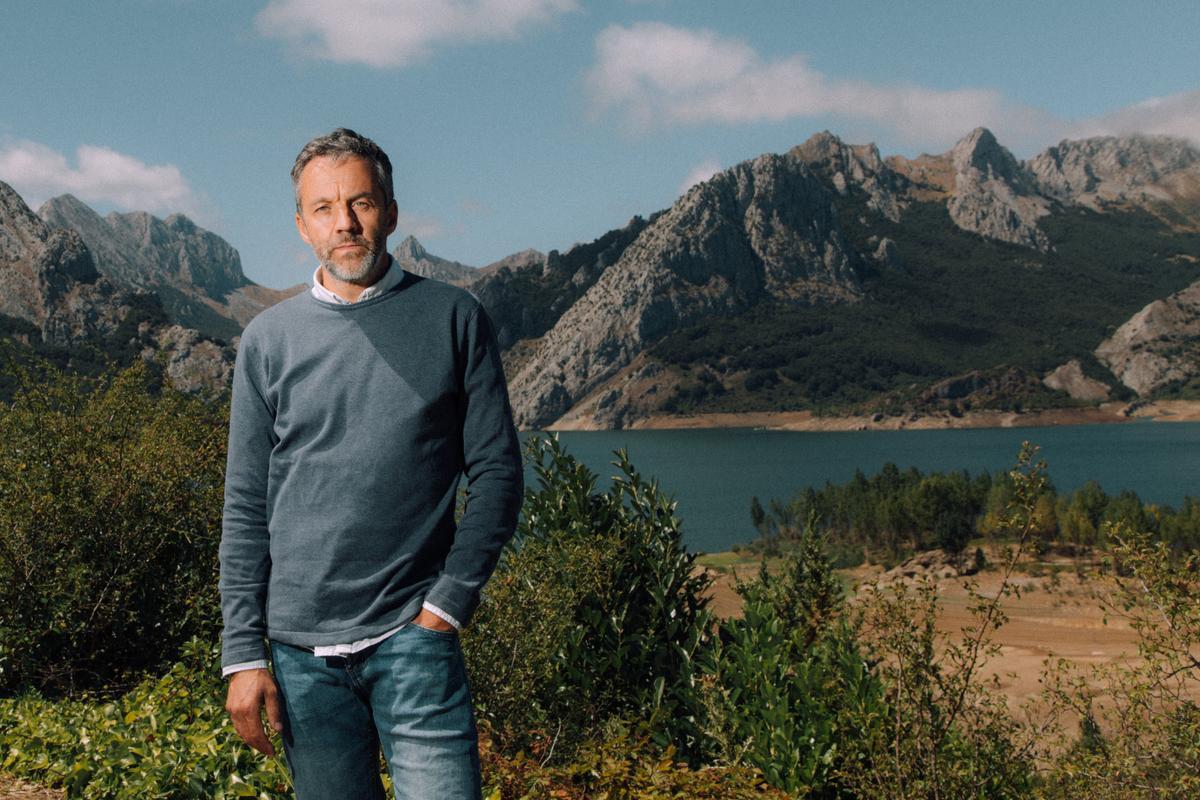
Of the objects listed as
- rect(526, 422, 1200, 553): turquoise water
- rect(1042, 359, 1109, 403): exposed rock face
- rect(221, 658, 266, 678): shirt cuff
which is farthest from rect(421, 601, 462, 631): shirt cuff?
rect(1042, 359, 1109, 403): exposed rock face

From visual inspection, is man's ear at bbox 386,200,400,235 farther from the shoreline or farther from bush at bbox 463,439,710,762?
the shoreline

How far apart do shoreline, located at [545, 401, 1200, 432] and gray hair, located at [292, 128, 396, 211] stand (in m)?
170

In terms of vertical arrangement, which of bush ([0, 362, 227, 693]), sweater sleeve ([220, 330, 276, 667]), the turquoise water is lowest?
the turquoise water

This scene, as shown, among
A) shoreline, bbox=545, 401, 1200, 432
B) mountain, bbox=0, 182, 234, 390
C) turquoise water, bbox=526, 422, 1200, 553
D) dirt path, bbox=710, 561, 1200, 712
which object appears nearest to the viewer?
dirt path, bbox=710, 561, 1200, 712

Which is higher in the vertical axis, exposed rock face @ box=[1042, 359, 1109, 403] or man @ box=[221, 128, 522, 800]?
man @ box=[221, 128, 522, 800]

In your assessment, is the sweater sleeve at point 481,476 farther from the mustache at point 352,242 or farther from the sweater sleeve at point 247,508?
the sweater sleeve at point 247,508

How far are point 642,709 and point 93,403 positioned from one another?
5284 millimetres

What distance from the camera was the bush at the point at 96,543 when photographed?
6004 mm

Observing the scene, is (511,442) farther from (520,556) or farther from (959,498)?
(959,498)

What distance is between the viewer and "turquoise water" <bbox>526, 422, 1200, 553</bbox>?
84812mm

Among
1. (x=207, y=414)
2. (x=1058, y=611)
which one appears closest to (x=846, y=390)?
(x=1058, y=611)

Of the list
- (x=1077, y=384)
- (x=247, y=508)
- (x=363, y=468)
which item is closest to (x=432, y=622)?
(x=363, y=468)

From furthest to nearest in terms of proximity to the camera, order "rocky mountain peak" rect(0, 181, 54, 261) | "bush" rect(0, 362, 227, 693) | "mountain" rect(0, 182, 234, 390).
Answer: "rocky mountain peak" rect(0, 181, 54, 261)
"mountain" rect(0, 182, 234, 390)
"bush" rect(0, 362, 227, 693)

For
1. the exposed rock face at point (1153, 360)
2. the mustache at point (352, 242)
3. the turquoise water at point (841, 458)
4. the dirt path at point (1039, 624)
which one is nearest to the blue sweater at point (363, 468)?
the mustache at point (352, 242)
